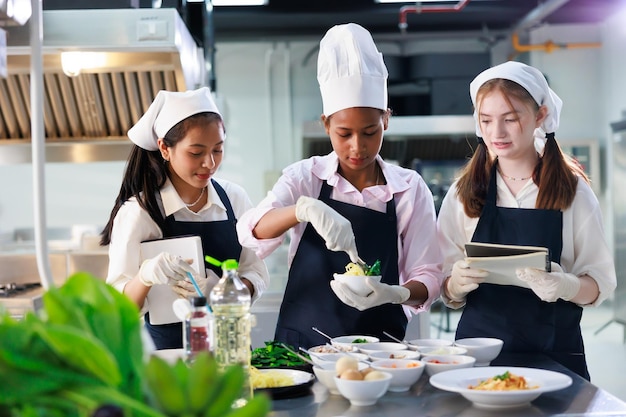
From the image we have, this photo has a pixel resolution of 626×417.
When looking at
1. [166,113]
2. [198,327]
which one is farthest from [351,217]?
[198,327]

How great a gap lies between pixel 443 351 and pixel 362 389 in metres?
0.48

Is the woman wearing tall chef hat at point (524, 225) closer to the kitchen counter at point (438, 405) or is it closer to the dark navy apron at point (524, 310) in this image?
the dark navy apron at point (524, 310)

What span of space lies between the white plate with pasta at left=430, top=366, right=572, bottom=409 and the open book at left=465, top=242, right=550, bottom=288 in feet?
1.21

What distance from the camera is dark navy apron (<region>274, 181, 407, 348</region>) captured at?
2.40m

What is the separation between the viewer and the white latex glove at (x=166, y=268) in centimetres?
215

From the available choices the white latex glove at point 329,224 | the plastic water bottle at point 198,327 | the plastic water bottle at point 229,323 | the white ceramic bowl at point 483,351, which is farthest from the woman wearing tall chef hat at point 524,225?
the plastic water bottle at point 198,327

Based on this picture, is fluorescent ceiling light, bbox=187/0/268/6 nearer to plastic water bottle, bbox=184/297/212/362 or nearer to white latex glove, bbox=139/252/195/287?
white latex glove, bbox=139/252/195/287

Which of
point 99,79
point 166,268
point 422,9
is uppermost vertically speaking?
point 422,9

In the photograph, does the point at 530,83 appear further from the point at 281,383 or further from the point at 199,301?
the point at 199,301

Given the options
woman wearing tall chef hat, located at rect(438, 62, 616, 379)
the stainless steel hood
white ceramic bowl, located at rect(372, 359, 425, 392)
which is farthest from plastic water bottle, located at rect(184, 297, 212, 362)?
the stainless steel hood

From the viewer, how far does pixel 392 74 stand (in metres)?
→ 8.61

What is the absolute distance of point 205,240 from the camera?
8.25 ft

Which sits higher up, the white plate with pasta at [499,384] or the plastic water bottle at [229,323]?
the plastic water bottle at [229,323]

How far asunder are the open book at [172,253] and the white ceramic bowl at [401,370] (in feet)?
2.32
